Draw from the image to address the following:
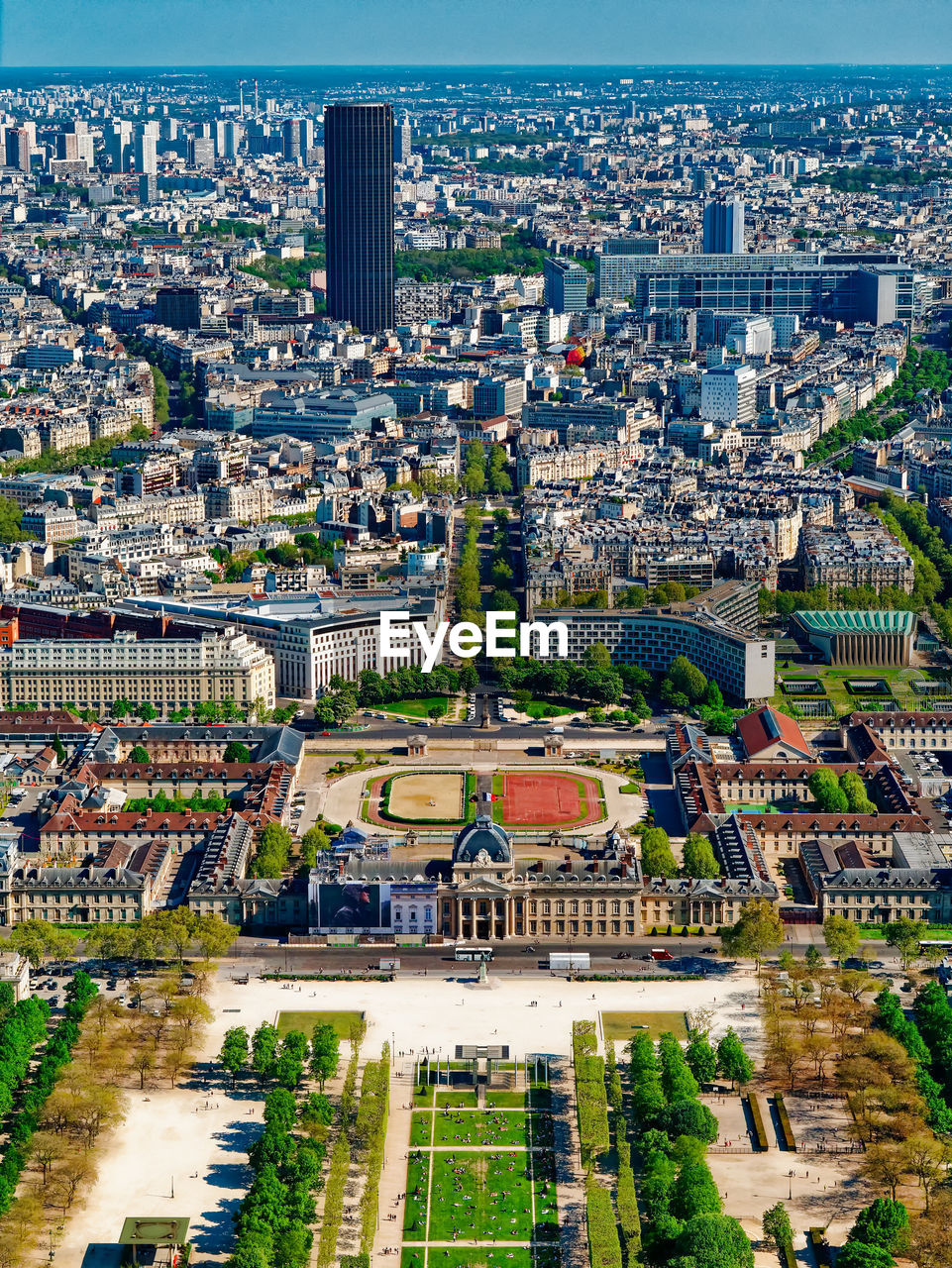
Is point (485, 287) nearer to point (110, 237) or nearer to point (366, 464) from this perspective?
point (110, 237)

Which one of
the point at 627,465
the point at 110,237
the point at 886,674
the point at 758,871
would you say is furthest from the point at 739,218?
the point at 758,871

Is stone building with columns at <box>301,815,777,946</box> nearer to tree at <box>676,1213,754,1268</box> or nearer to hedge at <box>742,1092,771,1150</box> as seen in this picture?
hedge at <box>742,1092,771,1150</box>

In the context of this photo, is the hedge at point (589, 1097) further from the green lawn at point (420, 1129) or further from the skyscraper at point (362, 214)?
the skyscraper at point (362, 214)

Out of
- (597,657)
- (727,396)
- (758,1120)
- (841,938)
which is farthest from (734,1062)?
(727,396)

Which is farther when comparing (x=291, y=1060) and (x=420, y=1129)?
(x=291, y=1060)

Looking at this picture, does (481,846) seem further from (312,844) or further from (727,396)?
(727,396)
